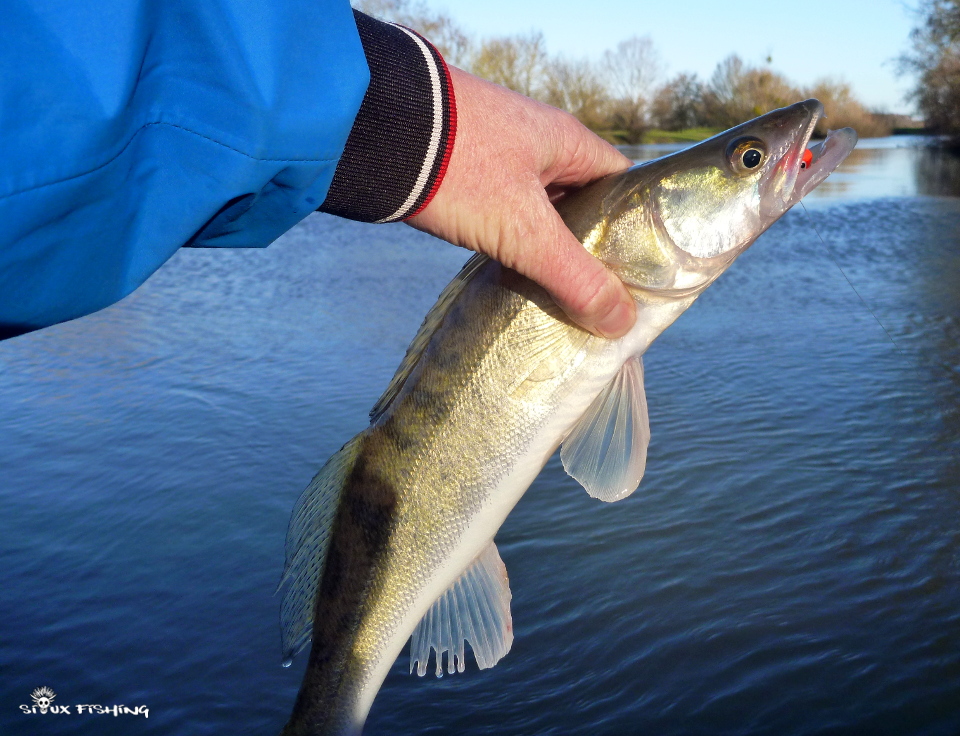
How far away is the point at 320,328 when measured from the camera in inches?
285

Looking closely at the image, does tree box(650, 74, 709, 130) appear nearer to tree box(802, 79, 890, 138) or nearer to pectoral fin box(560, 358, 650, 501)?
tree box(802, 79, 890, 138)

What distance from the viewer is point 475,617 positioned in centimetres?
246

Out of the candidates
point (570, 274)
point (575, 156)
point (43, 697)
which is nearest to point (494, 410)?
point (570, 274)

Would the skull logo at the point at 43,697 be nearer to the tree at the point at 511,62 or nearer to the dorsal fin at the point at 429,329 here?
the dorsal fin at the point at 429,329

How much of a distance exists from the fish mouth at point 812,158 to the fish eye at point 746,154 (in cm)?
6

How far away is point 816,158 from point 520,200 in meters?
0.83

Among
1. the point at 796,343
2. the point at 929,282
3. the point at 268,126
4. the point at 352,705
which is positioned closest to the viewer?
the point at 268,126

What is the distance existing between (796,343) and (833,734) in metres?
3.87

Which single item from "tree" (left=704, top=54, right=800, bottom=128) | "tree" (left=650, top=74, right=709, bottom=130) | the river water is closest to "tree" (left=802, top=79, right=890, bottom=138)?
"tree" (left=704, top=54, right=800, bottom=128)

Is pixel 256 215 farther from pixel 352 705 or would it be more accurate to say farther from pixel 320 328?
pixel 320 328

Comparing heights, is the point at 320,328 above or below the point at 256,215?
below

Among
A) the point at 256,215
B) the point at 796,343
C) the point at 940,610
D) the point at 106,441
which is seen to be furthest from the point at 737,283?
the point at 256,215

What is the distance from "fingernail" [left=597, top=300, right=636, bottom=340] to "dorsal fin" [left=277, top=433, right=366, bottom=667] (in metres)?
0.72

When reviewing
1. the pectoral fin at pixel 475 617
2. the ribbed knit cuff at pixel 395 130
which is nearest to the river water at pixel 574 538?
the pectoral fin at pixel 475 617
